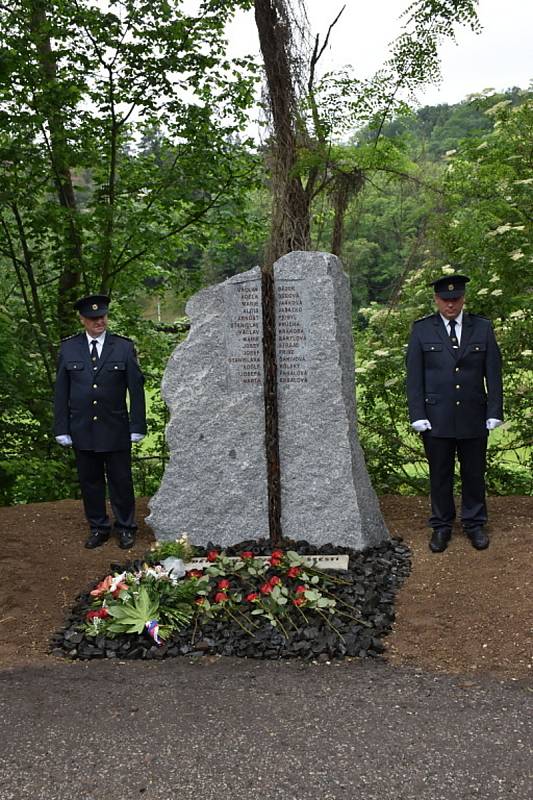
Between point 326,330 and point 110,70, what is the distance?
3.38m

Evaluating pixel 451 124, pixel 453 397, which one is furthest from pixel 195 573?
pixel 451 124

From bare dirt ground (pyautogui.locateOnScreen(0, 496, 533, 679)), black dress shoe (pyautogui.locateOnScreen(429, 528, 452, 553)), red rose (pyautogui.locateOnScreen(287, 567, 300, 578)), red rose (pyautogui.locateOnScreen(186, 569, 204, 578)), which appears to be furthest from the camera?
black dress shoe (pyautogui.locateOnScreen(429, 528, 452, 553))

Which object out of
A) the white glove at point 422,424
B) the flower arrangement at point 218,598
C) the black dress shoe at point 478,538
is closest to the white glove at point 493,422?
the white glove at point 422,424

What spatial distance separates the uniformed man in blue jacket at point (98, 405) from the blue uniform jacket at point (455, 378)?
1932 mm

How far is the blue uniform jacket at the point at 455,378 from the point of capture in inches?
202

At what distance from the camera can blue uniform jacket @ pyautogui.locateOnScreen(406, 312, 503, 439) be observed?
5.12m

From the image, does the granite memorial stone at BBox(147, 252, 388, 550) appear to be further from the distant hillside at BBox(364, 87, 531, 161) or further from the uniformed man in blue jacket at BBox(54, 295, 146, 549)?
the distant hillside at BBox(364, 87, 531, 161)

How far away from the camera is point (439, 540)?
5.20 meters

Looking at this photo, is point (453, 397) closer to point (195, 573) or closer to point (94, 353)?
point (195, 573)

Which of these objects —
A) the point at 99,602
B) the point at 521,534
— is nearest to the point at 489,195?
the point at 521,534

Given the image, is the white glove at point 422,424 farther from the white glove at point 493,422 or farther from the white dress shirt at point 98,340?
the white dress shirt at point 98,340

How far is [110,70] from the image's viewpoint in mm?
6828

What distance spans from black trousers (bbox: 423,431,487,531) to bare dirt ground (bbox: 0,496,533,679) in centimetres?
17

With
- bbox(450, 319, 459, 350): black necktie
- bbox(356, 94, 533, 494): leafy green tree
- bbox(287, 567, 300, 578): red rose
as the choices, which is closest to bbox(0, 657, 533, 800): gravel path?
bbox(287, 567, 300, 578): red rose
